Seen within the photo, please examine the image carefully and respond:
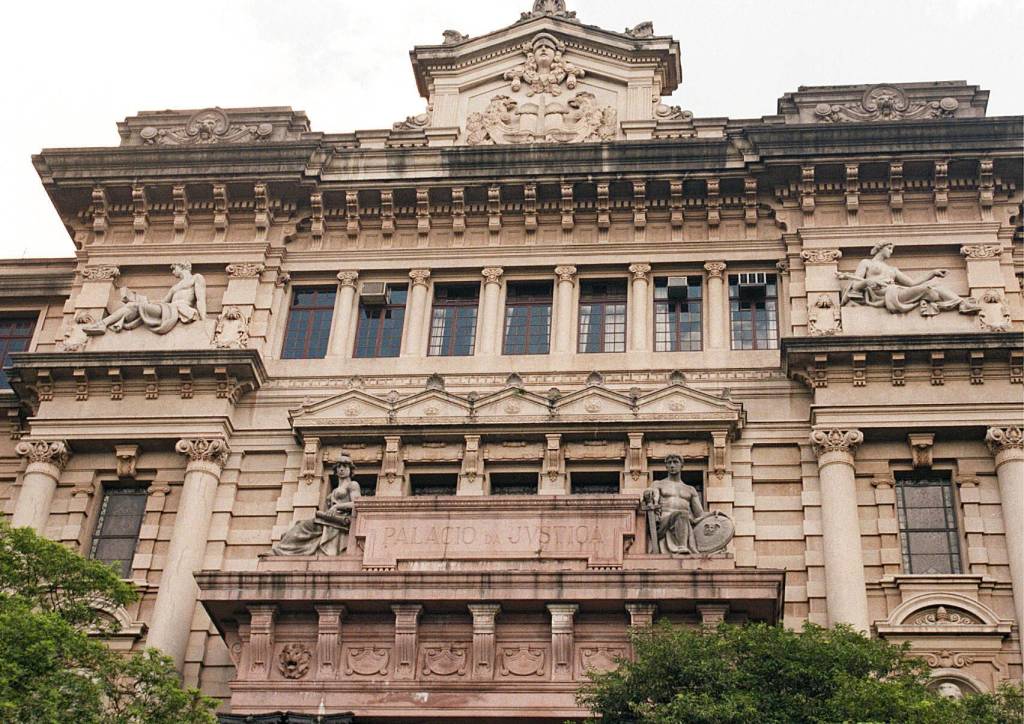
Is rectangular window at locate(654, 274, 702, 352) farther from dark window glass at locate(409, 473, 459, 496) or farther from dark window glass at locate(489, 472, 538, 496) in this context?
dark window glass at locate(409, 473, 459, 496)

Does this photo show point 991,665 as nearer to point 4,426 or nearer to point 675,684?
point 675,684

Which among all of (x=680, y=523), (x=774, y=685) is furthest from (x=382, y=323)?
(x=774, y=685)

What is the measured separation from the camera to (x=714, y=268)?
29.8 metres

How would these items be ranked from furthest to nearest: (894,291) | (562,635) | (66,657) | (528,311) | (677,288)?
(528,311) < (677,288) < (894,291) < (562,635) < (66,657)

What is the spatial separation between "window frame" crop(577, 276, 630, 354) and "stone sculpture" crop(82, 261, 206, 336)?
7.70 metres

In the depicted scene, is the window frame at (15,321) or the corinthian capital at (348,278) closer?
the corinthian capital at (348,278)

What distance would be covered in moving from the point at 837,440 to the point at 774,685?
797 cm

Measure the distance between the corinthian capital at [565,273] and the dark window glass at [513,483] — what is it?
4.70 metres

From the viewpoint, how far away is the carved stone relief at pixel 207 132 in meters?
32.0

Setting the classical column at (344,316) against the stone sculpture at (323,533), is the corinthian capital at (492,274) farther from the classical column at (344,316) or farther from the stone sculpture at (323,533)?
the stone sculpture at (323,533)

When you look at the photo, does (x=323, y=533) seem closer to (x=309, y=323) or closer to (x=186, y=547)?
(x=186, y=547)

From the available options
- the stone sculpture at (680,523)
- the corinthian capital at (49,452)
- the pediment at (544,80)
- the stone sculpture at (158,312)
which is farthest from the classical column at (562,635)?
the pediment at (544,80)

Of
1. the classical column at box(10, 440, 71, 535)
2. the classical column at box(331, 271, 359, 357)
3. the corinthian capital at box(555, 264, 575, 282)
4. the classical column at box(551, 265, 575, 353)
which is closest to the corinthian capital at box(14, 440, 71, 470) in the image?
the classical column at box(10, 440, 71, 535)

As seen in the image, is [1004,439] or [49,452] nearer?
[1004,439]
